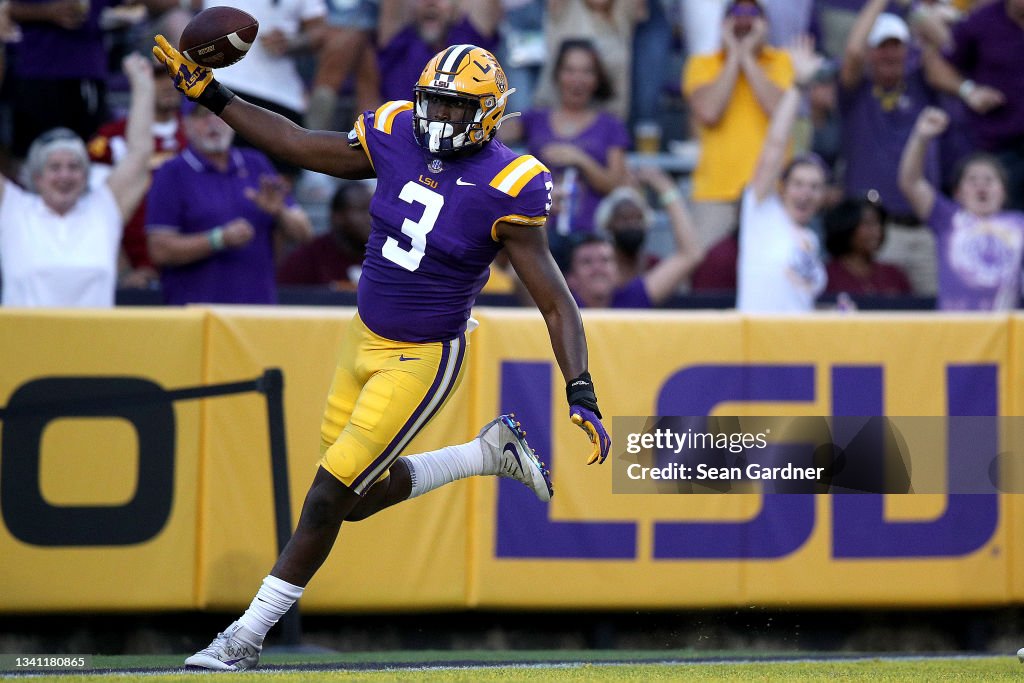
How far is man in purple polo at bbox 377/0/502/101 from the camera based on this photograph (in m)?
8.77

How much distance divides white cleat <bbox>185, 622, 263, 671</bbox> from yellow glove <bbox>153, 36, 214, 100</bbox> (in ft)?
6.04

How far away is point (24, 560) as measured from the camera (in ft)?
19.8

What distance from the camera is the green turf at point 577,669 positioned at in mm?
4957

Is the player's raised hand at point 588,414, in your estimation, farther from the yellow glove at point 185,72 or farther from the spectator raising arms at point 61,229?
the spectator raising arms at point 61,229

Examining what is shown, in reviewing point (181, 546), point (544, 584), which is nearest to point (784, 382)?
point (544, 584)

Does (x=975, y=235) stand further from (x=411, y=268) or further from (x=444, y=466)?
(x=411, y=268)

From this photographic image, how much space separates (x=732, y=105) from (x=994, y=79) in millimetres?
1618

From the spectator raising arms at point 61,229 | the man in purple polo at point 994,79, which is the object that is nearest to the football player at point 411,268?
the spectator raising arms at point 61,229

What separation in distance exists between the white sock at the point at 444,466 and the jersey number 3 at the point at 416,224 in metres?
0.78

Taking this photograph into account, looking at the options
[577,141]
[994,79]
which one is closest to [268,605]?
[577,141]

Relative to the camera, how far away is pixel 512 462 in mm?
5461

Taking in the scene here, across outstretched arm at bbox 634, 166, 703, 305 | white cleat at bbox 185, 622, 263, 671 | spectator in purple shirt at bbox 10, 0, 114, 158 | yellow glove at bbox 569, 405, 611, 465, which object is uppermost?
spectator in purple shirt at bbox 10, 0, 114, 158

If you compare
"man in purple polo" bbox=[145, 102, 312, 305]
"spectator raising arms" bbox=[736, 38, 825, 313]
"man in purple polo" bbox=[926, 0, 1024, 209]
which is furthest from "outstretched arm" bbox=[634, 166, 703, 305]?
"man in purple polo" bbox=[926, 0, 1024, 209]

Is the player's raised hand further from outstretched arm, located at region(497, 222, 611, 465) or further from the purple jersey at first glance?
the purple jersey
